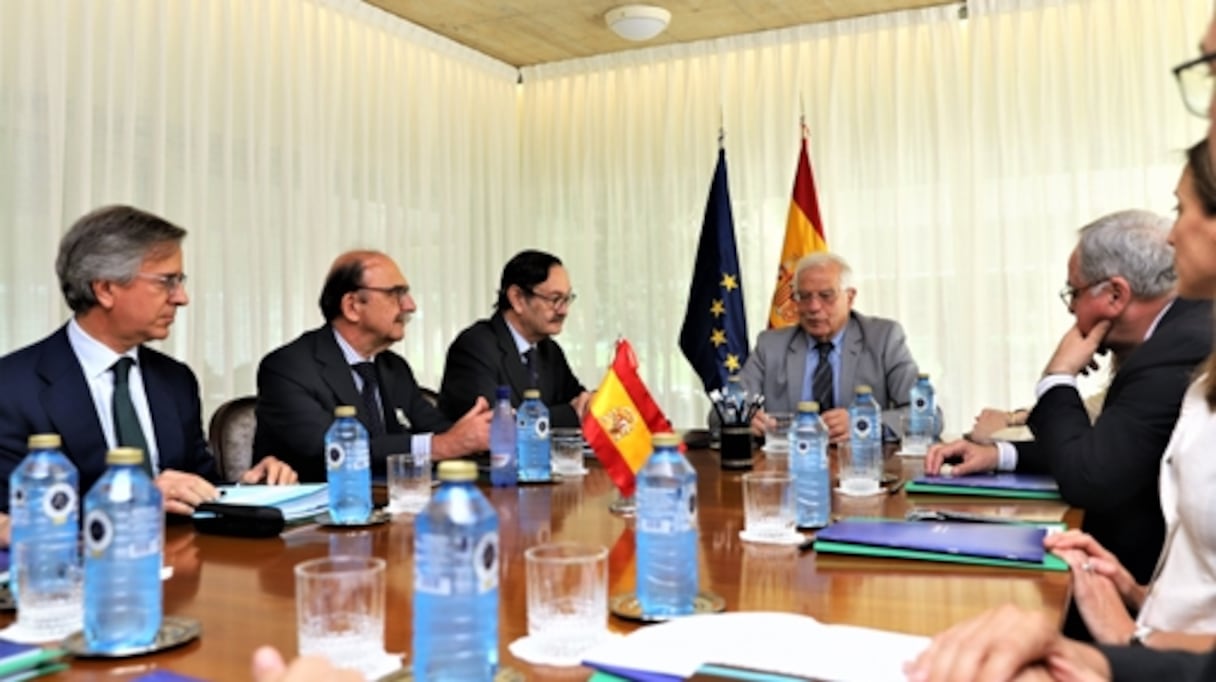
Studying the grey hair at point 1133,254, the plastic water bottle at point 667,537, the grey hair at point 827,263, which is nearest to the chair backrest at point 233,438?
the plastic water bottle at point 667,537

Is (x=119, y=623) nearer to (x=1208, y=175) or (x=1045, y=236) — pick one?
(x=1208, y=175)

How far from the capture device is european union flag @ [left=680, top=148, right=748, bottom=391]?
5.23 meters

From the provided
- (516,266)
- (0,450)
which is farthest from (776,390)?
(0,450)

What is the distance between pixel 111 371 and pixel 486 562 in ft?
5.88

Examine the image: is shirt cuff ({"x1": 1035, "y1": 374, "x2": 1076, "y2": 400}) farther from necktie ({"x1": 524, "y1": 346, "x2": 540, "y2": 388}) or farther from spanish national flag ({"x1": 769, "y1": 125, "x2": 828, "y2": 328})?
spanish national flag ({"x1": 769, "y1": 125, "x2": 828, "y2": 328})

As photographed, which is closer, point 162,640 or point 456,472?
point 456,472

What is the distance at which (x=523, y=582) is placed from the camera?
1.38m

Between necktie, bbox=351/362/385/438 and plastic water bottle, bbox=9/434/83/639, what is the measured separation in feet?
5.18

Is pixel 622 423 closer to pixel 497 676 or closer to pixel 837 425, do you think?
pixel 497 676

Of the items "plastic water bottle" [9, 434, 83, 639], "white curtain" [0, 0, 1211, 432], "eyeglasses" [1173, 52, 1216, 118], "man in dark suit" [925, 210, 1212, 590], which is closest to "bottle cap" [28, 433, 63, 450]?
"plastic water bottle" [9, 434, 83, 639]

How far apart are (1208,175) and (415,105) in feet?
15.0

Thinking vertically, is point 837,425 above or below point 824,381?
below

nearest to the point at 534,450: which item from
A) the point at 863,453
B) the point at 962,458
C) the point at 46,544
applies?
the point at 863,453

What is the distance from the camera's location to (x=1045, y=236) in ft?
16.0
